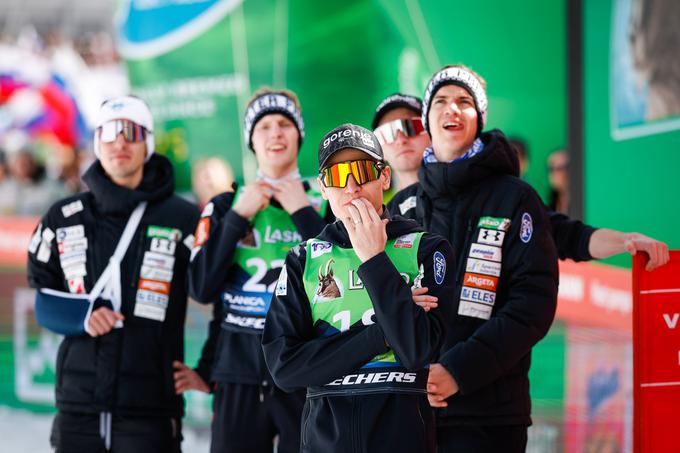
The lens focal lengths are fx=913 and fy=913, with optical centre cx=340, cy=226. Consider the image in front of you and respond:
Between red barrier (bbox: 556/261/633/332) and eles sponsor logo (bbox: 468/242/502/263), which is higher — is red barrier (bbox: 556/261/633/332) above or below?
below

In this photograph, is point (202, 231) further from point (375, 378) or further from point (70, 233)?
point (375, 378)

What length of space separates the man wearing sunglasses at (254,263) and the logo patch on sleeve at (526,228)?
78 centimetres

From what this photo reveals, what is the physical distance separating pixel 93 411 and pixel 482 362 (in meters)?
1.66

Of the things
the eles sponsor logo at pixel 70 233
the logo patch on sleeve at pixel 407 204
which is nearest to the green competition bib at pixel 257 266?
the logo patch on sleeve at pixel 407 204

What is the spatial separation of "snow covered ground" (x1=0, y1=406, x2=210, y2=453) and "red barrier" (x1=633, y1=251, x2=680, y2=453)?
3.29m

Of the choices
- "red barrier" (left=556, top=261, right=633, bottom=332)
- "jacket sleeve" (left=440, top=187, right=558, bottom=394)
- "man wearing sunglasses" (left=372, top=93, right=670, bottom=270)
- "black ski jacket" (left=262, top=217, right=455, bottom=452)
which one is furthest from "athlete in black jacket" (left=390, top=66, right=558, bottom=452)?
"red barrier" (left=556, top=261, right=633, bottom=332)

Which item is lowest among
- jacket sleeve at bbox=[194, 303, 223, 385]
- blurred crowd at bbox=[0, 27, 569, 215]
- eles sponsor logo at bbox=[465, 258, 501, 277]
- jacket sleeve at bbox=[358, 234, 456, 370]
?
jacket sleeve at bbox=[194, 303, 223, 385]

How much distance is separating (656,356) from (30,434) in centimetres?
455

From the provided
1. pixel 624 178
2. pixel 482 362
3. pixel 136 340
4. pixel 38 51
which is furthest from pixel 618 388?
pixel 38 51

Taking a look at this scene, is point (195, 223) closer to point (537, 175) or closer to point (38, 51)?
point (537, 175)

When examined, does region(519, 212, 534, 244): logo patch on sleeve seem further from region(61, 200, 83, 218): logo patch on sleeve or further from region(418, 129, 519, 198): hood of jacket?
region(61, 200, 83, 218): logo patch on sleeve

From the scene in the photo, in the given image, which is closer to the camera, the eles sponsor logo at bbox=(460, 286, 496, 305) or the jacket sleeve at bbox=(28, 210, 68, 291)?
the eles sponsor logo at bbox=(460, 286, 496, 305)

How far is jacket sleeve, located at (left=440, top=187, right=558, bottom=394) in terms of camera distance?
2889 mm

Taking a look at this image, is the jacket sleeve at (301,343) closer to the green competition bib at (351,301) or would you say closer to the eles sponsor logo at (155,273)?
the green competition bib at (351,301)
